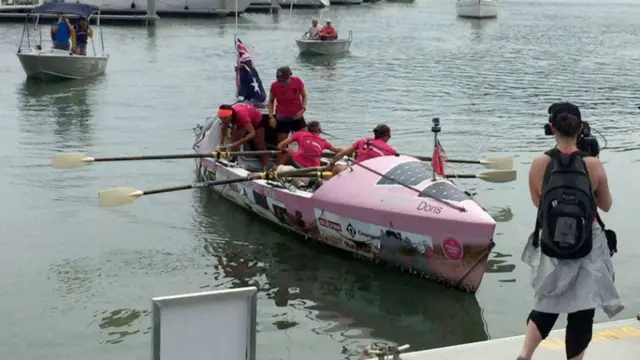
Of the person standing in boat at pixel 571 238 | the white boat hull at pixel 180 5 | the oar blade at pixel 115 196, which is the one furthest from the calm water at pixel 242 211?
the white boat hull at pixel 180 5

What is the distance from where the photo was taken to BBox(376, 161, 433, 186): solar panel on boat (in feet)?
34.2

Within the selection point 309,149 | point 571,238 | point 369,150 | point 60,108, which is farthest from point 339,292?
point 60,108

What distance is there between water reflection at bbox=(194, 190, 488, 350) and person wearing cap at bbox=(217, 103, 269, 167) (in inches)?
67.0

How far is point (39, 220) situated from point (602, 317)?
8.02m

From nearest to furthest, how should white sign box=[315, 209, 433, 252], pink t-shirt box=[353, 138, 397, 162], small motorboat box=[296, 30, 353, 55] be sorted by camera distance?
white sign box=[315, 209, 433, 252] < pink t-shirt box=[353, 138, 397, 162] < small motorboat box=[296, 30, 353, 55]

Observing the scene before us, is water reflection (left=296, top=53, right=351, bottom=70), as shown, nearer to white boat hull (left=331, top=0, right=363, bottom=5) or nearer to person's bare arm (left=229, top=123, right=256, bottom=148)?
person's bare arm (left=229, top=123, right=256, bottom=148)

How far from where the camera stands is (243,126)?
46.6ft

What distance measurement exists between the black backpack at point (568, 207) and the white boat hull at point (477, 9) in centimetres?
6264

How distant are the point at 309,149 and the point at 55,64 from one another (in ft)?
53.6

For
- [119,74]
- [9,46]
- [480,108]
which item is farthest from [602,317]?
[9,46]

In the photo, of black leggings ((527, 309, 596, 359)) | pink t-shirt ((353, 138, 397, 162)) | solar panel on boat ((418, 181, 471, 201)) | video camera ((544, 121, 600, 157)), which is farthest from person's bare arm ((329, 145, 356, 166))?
black leggings ((527, 309, 596, 359))

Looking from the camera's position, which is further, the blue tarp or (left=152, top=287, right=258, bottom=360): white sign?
the blue tarp

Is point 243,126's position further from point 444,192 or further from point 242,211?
point 444,192

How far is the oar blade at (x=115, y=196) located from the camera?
11.6 meters
